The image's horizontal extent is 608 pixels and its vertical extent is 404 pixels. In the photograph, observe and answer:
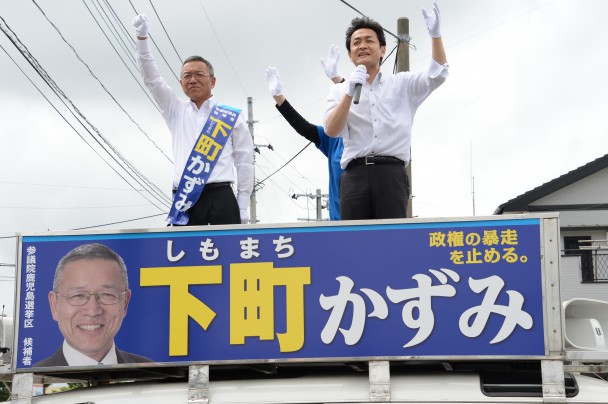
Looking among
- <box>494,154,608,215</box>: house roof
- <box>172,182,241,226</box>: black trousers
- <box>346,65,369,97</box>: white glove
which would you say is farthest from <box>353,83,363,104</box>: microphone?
<box>494,154,608,215</box>: house roof

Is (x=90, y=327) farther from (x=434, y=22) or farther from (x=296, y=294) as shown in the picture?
(x=434, y=22)

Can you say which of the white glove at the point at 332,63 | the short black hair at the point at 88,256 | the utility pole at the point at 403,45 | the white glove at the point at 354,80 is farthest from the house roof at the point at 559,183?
the short black hair at the point at 88,256

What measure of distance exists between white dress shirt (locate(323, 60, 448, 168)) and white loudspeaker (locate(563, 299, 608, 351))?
114cm

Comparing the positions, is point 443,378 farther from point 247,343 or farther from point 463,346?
point 247,343

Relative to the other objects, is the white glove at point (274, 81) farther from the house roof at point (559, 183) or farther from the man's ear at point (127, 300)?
the house roof at point (559, 183)

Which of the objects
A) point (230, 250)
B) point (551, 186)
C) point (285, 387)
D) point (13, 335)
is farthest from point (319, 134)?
point (551, 186)

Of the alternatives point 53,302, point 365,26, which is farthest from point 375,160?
point 53,302

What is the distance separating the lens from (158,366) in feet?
11.5

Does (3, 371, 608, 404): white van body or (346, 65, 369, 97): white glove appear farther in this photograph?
(346, 65, 369, 97): white glove

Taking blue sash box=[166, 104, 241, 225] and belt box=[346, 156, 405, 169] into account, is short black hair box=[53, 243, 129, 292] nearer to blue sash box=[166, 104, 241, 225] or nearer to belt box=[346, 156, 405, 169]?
blue sash box=[166, 104, 241, 225]

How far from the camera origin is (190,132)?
457 cm

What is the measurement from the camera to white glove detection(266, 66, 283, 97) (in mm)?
Result: 4891

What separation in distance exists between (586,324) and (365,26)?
188cm

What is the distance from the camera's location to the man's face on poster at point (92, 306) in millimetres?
3521
